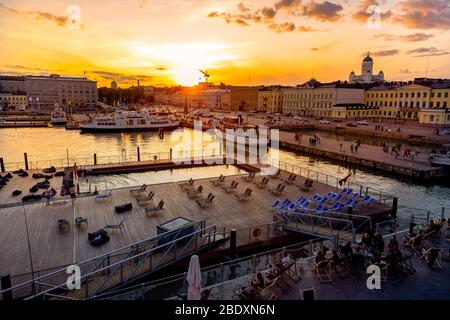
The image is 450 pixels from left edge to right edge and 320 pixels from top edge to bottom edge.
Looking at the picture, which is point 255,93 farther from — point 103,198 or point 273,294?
point 273,294

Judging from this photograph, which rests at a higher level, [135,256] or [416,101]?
[416,101]

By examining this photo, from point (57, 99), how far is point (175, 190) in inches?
6944

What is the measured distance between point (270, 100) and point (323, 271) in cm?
12471

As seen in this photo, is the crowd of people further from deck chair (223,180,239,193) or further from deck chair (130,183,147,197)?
deck chair (130,183,147,197)

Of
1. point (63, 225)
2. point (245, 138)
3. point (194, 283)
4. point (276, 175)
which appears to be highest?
point (194, 283)

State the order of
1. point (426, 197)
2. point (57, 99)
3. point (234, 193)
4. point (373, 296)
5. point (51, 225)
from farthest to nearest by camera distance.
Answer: point (57, 99) < point (426, 197) < point (234, 193) < point (51, 225) < point (373, 296)

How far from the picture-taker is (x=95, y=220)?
56.0 feet

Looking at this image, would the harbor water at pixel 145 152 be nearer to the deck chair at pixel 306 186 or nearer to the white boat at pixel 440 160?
the white boat at pixel 440 160

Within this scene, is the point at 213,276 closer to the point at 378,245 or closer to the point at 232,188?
the point at 378,245

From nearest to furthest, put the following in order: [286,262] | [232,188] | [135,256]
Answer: [286,262]
[135,256]
[232,188]

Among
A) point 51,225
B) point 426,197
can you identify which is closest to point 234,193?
point 51,225

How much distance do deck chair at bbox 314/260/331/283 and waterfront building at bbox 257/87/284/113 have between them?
119 m

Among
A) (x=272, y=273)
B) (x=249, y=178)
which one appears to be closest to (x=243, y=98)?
(x=249, y=178)
